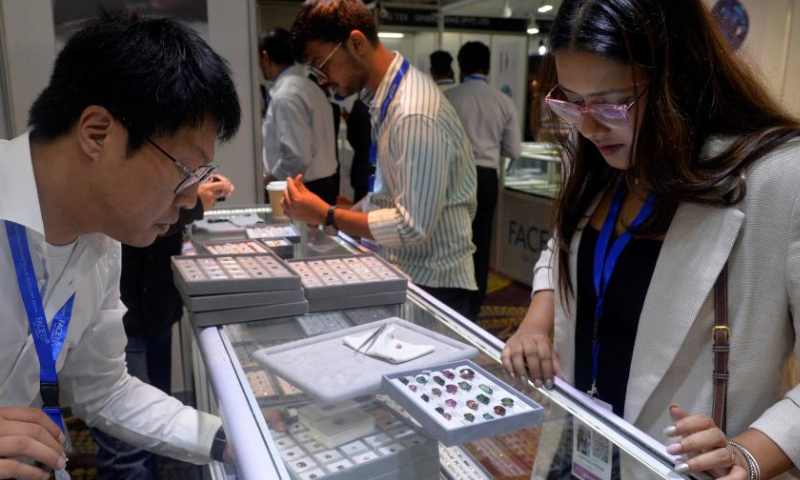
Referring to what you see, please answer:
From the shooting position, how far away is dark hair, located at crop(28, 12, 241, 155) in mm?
1129

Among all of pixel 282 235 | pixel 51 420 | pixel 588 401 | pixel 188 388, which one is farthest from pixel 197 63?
pixel 188 388

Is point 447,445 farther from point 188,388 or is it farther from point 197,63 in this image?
point 188,388

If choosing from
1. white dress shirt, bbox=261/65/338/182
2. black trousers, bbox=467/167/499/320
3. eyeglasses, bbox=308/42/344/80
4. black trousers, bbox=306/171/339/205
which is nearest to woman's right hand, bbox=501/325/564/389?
eyeglasses, bbox=308/42/344/80

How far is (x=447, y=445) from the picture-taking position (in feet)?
3.31

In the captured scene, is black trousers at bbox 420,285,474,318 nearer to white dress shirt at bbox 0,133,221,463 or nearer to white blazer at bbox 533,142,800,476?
white dress shirt at bbox 0,133,221,463

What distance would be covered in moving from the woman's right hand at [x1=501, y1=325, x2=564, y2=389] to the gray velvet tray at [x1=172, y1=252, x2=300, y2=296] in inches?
22.2

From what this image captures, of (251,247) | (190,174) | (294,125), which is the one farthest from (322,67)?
(294,125)

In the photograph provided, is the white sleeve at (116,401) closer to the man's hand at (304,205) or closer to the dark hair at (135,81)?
the dark hair at (135,81)

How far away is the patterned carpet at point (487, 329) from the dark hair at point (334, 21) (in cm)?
130

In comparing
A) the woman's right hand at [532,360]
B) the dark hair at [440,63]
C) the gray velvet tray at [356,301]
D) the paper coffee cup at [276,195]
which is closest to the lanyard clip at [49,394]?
the gray velvet tray at [356,301]

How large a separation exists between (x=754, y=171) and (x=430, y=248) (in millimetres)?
1324

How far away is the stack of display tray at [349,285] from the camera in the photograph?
5.30 ft

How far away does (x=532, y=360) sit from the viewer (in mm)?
1281

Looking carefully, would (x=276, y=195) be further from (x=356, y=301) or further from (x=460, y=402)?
(x=460, y=402)
